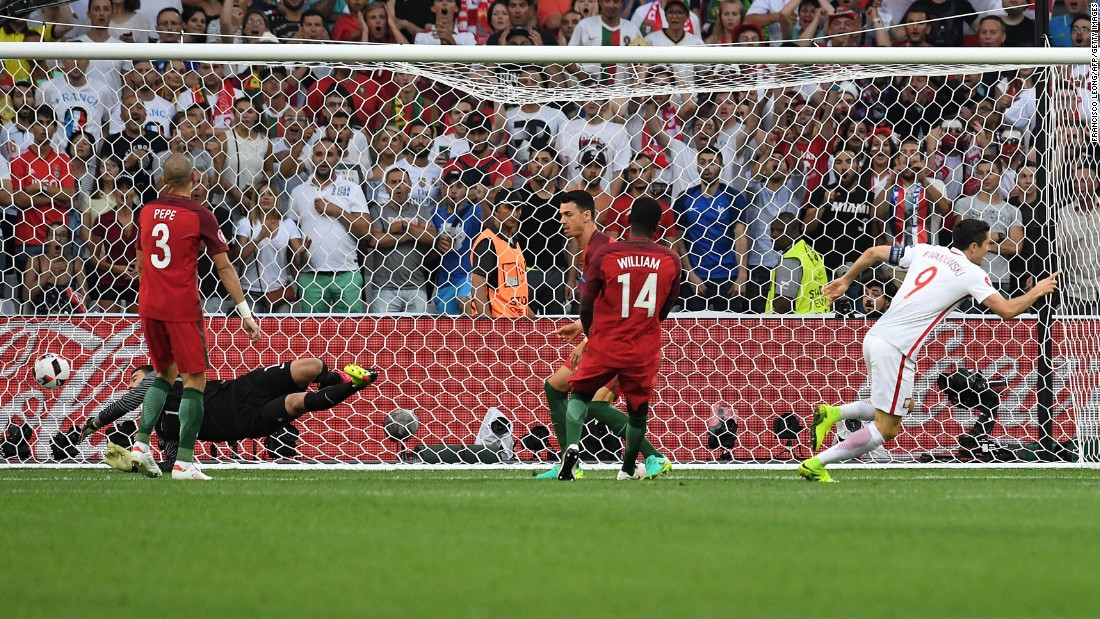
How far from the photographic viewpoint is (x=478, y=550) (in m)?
4.66

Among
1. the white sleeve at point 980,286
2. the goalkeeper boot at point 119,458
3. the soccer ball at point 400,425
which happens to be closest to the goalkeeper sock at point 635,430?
the white sleeve at point 980,286

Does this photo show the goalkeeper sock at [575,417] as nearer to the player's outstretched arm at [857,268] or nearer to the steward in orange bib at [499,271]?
the player's outstretched arm at [857,268]

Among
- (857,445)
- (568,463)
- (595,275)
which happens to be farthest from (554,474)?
(857,445)

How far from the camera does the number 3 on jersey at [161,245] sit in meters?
7.91

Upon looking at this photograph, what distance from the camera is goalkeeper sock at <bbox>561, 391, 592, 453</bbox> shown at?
8055 mm

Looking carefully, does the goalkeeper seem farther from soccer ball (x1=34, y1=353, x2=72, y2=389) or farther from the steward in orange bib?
the steward in orange bib

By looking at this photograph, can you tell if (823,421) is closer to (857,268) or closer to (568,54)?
(857,268)

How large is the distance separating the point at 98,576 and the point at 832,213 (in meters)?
7.51

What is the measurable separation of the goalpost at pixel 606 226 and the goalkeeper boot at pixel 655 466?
4.44 feet

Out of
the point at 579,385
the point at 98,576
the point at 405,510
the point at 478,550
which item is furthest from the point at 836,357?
the point at 98,576

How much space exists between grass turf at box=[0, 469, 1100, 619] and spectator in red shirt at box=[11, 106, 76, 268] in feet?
10.7

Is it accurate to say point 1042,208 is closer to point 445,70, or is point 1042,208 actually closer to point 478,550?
point 445,70

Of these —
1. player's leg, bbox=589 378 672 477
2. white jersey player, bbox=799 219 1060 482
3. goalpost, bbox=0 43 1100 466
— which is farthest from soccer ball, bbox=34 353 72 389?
white jersey player, bbox=799 219 1060 482

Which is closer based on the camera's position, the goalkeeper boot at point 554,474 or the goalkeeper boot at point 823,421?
the goalkeeper boot at point 823,421
